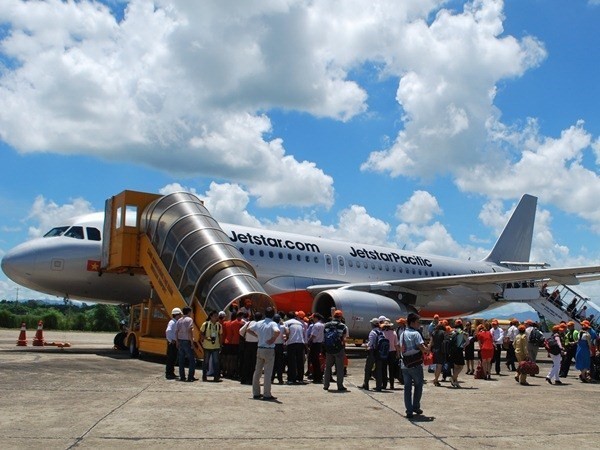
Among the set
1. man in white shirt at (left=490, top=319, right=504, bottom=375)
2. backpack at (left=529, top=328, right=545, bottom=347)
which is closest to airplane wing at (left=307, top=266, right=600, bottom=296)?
man in white shirt at (left=490, top=319, right=504, bottom=375)

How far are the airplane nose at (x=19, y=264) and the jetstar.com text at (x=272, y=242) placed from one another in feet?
19.6

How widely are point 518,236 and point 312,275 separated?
61.9 ft

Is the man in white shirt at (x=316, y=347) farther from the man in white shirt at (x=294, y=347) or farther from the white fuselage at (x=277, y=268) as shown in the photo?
the white fuselage at (x=277, y=268)

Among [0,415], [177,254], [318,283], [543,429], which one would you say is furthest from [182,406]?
[318,283]

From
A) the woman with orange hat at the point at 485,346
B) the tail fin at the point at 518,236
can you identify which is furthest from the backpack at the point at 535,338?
the tail fin at the point at 518,236

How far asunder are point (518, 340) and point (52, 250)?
496 inches

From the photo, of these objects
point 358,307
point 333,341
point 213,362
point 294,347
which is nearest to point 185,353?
point 213,362

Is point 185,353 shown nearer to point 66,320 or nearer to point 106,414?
point 106,414

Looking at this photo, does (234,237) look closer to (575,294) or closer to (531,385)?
(531,385)

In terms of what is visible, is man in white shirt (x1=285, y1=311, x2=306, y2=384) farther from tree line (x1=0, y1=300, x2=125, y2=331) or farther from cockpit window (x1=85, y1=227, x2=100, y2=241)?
tree line (x1=0, y1=300, x2=125, y2=331)

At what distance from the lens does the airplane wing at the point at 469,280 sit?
843 inches

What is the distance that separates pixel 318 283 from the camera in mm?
22719

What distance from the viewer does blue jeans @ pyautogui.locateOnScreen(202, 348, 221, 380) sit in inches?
486

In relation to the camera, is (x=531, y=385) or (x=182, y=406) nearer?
(x=182, y=406)
